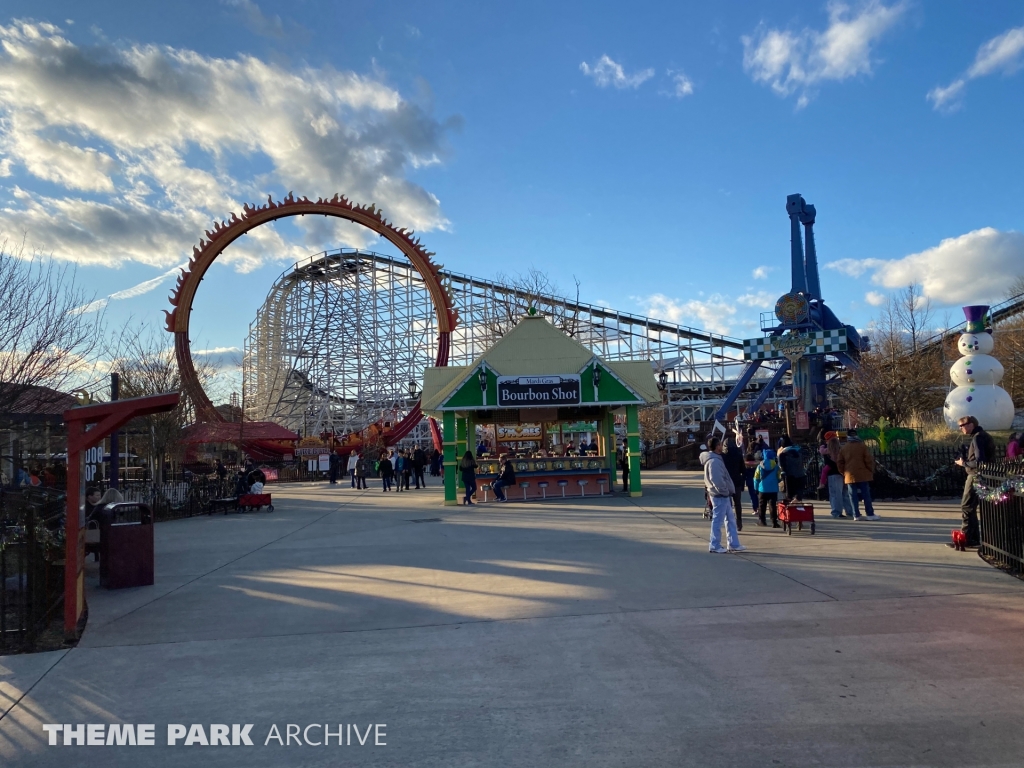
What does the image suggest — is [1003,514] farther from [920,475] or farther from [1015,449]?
[920,475]

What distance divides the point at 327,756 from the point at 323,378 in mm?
37444

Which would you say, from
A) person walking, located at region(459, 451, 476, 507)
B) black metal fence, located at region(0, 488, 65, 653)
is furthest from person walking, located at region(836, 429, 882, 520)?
black metal fence, located at region(0, 488, 65, 653)

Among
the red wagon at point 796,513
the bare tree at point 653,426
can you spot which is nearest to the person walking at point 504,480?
the red wagon at point 796,513

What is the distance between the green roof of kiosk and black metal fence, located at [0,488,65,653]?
11368mm

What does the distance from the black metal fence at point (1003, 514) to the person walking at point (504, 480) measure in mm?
11720

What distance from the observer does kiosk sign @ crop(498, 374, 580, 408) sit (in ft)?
61.9

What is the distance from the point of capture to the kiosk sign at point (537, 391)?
18.9 m

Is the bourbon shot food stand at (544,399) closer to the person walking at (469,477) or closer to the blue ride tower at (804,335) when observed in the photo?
the person walking at (469,477)

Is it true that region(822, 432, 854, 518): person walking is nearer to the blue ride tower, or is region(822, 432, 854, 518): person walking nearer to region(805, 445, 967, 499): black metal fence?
region(805, 445, 967, 499): black metal fence

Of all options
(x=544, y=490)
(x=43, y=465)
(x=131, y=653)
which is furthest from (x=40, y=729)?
(x=43, y=465)

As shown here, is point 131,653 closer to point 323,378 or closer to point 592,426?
point 592,426

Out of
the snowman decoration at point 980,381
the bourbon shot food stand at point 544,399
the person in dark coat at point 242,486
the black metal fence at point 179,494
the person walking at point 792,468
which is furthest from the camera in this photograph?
the person in dark coat at point 242,486

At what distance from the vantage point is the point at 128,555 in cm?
894

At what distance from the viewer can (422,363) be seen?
40000 millimetres
